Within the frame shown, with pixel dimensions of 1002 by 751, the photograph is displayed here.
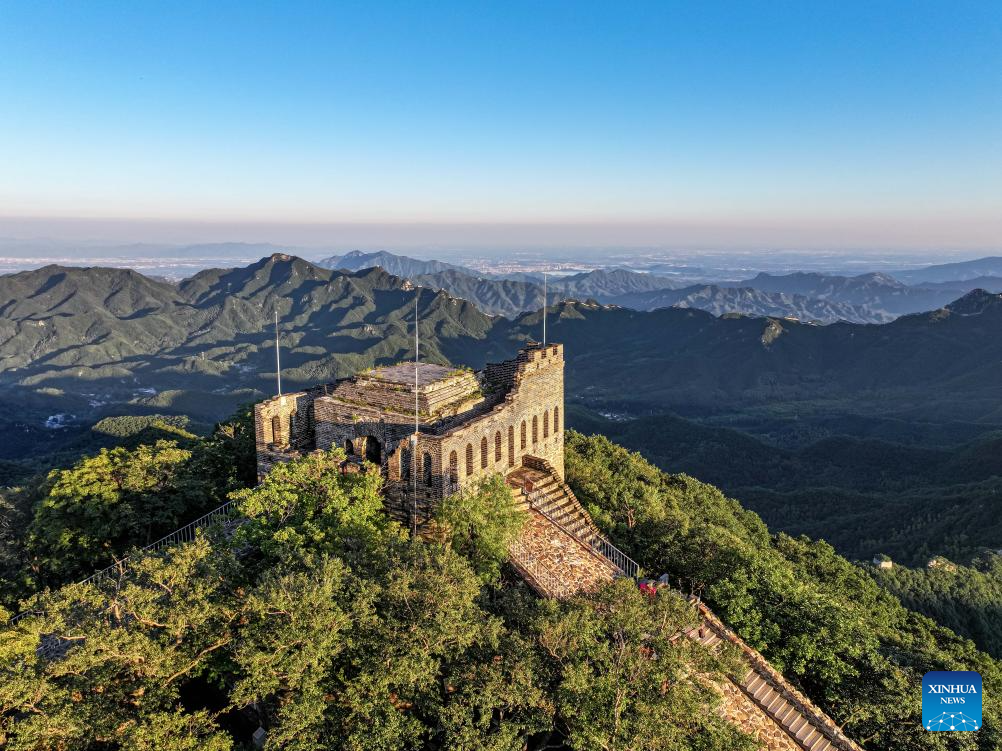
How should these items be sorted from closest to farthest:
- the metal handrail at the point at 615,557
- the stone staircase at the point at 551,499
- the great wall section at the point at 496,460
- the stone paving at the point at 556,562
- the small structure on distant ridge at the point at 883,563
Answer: the great wall section at the point at 496,460
the stone paving at the point at 556,562
the metal handrail at the point at 615,557
the stone staircase at the point at 551,499
the small structure on distant ridge at the point at 883,563

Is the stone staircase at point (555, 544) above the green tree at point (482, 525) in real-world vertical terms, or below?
below

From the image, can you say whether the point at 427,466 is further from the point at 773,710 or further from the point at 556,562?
the point at 773,710

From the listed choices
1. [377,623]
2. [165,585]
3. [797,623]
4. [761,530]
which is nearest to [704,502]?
[761,530]

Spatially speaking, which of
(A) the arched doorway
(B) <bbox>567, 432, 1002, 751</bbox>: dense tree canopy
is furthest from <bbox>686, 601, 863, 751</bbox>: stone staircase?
(A) the arched doorway

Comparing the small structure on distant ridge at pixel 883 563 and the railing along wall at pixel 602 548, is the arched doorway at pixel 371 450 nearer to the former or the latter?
the railing along wall at pixel 602 548

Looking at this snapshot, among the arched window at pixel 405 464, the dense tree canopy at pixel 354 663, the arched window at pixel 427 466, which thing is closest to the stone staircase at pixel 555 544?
the dense tree canopy at pixel 354 663

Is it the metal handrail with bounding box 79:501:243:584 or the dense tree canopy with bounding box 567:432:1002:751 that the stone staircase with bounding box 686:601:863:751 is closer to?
the dense tree canopy with bounding box 567:432:1002:751

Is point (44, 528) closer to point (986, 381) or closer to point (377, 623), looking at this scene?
point (377, 623)
